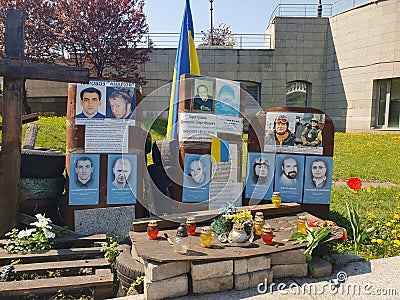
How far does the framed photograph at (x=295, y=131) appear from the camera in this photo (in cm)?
450

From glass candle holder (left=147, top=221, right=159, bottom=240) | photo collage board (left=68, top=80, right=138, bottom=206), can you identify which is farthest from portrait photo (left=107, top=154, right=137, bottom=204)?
glass candle holder (left=147, top=221, right=159, bottom=240)

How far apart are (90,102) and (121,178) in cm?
94

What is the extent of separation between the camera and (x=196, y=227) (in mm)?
3568

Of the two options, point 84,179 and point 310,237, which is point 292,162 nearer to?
point 310,237

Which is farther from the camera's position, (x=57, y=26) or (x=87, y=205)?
(x=57, y=26)

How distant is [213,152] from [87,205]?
1.58 metres

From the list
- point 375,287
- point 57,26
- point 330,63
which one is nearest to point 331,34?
point 330,63

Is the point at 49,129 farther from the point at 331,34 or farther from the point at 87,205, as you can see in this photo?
the point at 331,34

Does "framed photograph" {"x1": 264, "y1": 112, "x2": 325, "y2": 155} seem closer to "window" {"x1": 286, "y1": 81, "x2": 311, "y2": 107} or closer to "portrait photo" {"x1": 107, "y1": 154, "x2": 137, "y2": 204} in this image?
"portrait photo" {"x1": 107, "y1": 154, "x2": 137, "y2": 204}

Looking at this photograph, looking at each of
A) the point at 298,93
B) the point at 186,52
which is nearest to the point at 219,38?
the point at 298,93

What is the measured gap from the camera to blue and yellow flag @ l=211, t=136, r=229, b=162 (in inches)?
173

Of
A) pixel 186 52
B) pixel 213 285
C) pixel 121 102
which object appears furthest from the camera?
pixel 186 52

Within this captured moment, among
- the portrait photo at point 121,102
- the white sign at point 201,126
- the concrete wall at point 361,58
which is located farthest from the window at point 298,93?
the portrait photo at point 121,102

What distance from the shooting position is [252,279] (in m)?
2.93
